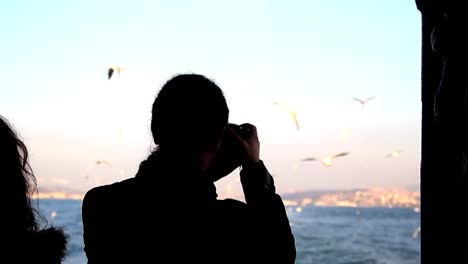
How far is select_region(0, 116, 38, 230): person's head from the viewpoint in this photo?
1414 millimetres

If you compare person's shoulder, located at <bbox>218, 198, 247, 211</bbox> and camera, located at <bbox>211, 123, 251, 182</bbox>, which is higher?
camera, located at <bbox>211, 123, 251, 182</bbox>

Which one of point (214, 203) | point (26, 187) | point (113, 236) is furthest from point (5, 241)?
point (214, 203)

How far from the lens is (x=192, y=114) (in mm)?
1365

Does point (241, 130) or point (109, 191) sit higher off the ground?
point (241, 130)

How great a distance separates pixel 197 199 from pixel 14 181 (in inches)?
17.6

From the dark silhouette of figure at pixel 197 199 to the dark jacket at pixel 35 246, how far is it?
151 millimetres

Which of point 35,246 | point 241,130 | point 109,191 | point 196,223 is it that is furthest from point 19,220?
point 241,130

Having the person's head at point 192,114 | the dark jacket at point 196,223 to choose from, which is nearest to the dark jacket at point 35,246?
the dark jacket at point 196,223

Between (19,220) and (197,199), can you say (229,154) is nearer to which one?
(197,199)

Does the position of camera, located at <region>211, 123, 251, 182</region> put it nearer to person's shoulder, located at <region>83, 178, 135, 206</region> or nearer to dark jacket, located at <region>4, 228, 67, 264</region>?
person's shoulder, located at <region>83, 178, 135, 206</region>

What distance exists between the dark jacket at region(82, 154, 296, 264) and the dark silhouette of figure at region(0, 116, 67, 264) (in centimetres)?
16

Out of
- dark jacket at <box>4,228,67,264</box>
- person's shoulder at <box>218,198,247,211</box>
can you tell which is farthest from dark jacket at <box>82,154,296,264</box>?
dark jacket at <box>4,228,67,264</box>

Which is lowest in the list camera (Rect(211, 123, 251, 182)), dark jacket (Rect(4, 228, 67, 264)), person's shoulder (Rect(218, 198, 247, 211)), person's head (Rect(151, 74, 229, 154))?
dark jacket (Rect(4, 228, 67, 264))

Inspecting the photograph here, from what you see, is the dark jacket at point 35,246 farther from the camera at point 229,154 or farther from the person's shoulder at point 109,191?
the camera at point 229,154
